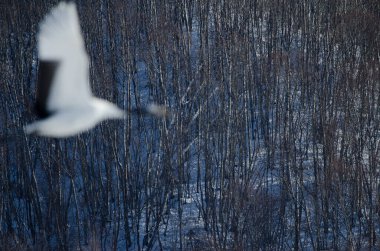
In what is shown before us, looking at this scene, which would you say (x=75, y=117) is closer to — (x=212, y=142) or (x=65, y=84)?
(x=65, y=84)

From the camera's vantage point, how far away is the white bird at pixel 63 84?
6.09 meters

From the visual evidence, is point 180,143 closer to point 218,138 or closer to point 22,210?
point 218,138

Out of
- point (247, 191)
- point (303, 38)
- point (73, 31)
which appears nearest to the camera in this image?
point (73, 31)

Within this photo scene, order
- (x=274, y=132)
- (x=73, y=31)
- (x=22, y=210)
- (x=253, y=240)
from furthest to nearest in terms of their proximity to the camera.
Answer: (x=274, y=132), (x=22, y=210), (x=253, y=240), (x=73, y=31)

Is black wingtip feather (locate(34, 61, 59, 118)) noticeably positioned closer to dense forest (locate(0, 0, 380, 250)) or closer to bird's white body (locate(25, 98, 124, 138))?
bird's white body (locate(25, 98, 124, 138))

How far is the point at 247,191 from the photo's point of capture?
1422 centimetres

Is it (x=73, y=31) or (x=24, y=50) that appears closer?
(x=73, y=31)

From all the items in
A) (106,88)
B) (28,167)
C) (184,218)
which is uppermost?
(106,88)

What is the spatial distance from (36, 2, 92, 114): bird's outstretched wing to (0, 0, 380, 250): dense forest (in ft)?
21.2

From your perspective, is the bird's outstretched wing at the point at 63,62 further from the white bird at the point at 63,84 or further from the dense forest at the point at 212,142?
the dense forest at the point at 212,142

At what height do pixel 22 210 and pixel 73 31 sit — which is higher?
pixel 73 31

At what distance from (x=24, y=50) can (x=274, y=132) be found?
23.6 ft

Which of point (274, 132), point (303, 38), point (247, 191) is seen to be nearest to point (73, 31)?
point (247, 191)

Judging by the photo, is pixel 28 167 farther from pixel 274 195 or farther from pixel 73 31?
pixel 73 31
